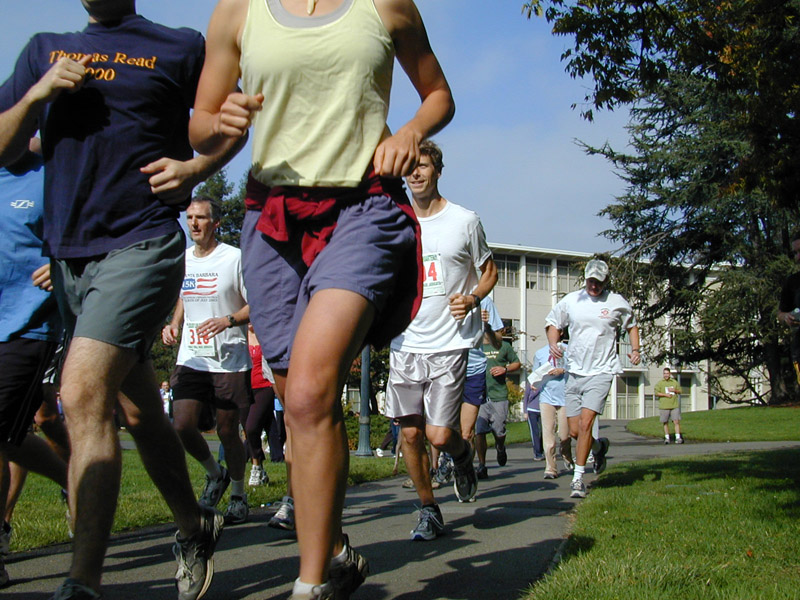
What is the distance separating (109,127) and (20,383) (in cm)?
134

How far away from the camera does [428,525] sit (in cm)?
525

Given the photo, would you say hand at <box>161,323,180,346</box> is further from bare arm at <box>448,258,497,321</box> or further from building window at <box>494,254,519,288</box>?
building window at <box>494,254,519,288</box>

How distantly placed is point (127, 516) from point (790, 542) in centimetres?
430

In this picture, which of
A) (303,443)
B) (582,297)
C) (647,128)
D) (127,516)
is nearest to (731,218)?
(647,128)

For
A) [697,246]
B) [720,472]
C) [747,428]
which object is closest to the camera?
[720,472]

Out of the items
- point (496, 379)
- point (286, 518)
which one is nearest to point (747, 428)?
point (496, 379)

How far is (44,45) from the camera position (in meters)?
3.54

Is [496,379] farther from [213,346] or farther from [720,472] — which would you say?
[213,346]

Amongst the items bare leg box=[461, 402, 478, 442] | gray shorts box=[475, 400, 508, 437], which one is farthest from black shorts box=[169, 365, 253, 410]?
gray shorts box=[475, 400, 508, 437]

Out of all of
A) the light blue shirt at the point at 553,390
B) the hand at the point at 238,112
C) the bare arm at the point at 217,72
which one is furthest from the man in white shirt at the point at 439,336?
the light blue shirt at the point at 553,390

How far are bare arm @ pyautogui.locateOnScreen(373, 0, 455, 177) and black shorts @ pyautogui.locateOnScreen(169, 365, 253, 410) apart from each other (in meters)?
3.89

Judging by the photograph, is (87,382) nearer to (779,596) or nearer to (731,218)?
(779,596)

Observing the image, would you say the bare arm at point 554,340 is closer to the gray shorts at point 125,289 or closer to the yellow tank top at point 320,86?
the gray shorts at point 125,289

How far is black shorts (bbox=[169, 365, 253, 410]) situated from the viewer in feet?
21.8
